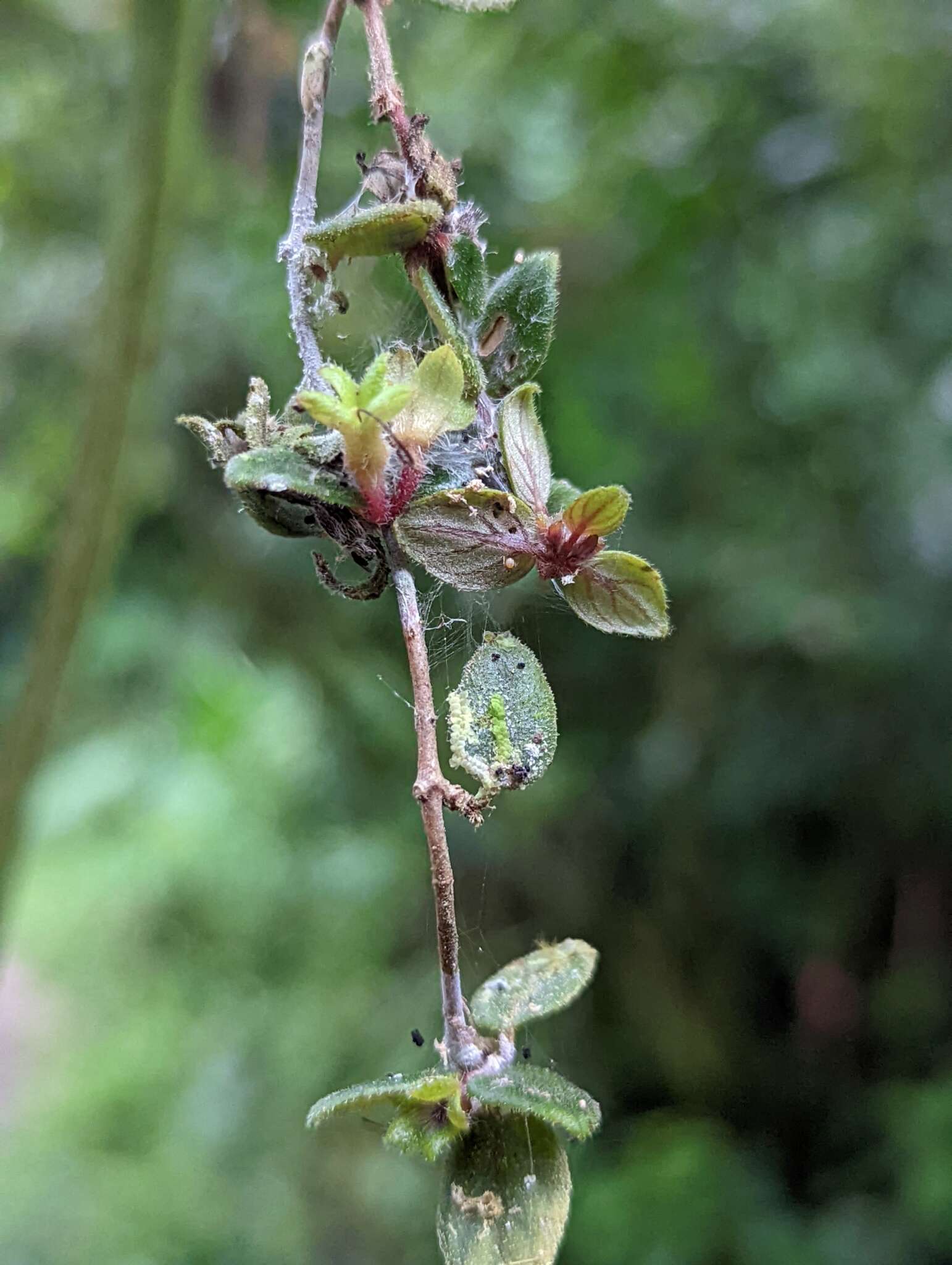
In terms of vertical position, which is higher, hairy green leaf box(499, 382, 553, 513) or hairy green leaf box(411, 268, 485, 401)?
hairy green leaf box(411, 268, 485, 401)

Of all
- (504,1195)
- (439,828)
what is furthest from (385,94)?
(504,1195)

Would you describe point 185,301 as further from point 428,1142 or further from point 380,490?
point 428,1142

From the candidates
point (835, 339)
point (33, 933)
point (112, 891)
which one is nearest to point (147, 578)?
point (112, 891)

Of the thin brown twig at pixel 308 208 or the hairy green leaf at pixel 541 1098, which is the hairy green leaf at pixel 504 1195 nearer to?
the hairy green leaf at pixel 541 1098

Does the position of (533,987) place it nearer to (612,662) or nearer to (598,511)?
(598,511)

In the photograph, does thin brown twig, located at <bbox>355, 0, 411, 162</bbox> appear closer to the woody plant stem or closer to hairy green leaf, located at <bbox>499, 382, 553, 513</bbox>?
the woody plant stem

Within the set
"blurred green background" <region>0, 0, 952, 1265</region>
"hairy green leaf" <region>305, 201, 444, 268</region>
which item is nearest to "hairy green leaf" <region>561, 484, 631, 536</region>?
"hairy green leaf" <region>305, 201, 444, 268</region>
